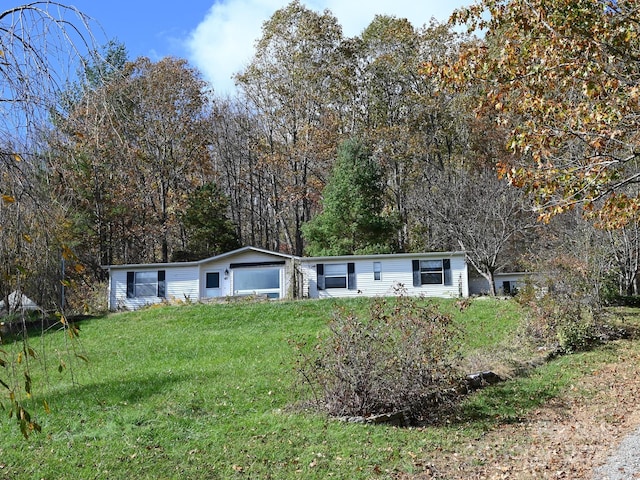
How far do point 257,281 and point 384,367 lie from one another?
1711 centimetres

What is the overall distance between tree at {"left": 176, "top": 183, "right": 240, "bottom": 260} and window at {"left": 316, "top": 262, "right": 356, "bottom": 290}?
7.35m

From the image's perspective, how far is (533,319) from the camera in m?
14.1

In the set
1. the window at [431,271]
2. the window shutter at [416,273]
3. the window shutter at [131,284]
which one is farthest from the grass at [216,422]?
the window shutter at [131,284]

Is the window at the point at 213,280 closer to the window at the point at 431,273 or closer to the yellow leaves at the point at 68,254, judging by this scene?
the window at the point at 431,273

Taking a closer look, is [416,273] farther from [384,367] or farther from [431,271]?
[384,367]

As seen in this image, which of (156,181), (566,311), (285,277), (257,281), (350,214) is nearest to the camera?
(566,311)

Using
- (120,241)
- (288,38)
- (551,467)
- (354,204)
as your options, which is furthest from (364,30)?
(551,467)

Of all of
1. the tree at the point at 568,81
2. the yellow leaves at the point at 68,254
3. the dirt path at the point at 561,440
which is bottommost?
the dirt path at the point at 561,440

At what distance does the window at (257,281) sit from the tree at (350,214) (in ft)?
10.6

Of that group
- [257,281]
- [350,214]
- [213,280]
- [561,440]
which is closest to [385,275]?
[350,214]

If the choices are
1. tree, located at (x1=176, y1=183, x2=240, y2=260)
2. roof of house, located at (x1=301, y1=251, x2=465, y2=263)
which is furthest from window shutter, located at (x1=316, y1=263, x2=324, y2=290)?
tree, located at (x1=176, y1=183, x2=240, y2=260)

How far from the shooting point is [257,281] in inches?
972

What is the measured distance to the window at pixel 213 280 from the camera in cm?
2488

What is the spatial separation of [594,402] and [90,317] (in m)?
18.7
